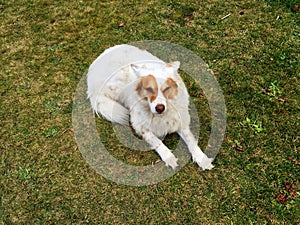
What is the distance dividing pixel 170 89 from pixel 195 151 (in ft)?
2.29

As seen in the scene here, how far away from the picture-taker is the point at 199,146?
3.52 meters

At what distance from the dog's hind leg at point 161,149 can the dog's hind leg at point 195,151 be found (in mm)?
196

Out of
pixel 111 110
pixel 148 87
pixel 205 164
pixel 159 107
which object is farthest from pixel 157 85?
pixel 205 164

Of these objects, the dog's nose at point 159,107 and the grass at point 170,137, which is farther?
the grass at point 170,137

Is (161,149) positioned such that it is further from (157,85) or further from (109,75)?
(109,75)

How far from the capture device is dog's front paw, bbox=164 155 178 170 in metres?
3.37

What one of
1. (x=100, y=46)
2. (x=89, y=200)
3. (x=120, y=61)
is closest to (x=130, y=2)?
(x=100, y=46)

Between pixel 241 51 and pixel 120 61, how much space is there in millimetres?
1551

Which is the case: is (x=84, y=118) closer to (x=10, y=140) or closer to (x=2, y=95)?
(x=10, y=140)

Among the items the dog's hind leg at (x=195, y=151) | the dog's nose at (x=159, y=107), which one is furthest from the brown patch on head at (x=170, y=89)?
the dog's hind leg at (x=195, y=151)

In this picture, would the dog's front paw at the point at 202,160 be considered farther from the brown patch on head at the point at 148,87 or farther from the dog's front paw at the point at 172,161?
the brown patch on head at the point at 148,87

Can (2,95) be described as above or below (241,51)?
below

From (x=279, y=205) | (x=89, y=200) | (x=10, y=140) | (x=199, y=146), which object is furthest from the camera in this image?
(x=10, y=140)

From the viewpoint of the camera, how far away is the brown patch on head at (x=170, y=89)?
3111mm
